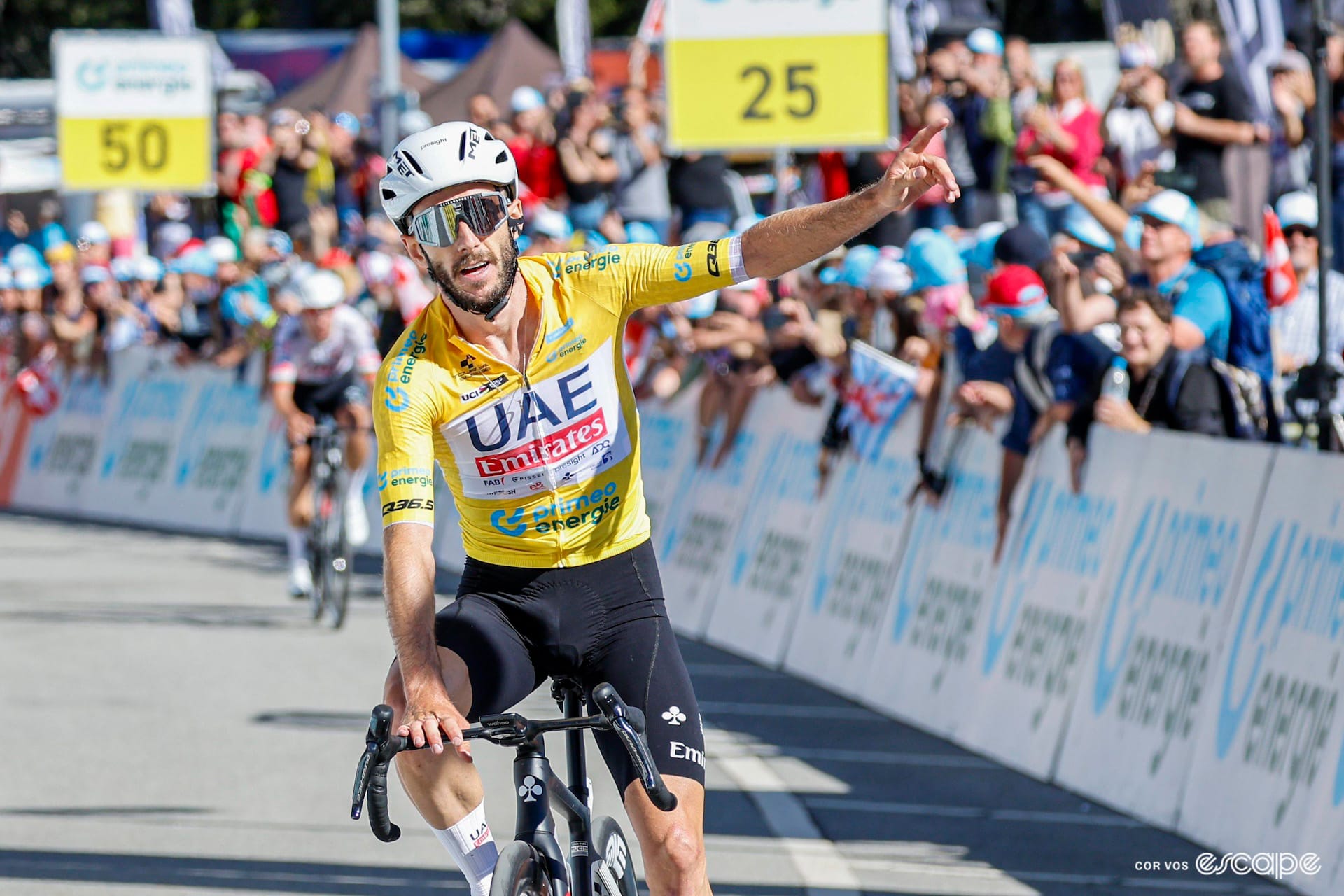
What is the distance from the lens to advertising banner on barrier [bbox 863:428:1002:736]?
1023 centimetres

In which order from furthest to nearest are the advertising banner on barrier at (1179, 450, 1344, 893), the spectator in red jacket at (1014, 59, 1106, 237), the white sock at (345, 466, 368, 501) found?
the white sock at (345, 466, 368, 501) → the spectator in red jacket at (1014, 59, 1106, 237) → the advertising banner on barrier at (1179, 450, 1344, 893)

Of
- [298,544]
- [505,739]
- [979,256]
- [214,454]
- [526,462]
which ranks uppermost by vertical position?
[979,256]

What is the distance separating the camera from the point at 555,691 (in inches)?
218

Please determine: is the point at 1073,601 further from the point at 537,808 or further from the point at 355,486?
the point at 355,486

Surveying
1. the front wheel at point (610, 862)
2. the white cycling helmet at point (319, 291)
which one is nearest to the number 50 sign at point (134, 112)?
the white cycling helmet at point (319, 291)

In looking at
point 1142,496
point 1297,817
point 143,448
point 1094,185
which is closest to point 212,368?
point 143,448

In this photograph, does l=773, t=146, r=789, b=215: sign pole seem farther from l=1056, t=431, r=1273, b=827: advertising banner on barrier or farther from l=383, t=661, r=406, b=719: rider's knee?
l=383, t=661, r=406, b=719: rider's knee

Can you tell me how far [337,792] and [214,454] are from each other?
42.2 feet

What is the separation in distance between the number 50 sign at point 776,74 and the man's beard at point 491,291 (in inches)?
367

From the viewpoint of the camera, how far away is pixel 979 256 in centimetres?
1119

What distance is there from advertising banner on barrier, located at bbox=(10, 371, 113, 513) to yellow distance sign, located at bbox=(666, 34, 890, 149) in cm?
1060

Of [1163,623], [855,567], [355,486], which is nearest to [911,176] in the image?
[1163,623]

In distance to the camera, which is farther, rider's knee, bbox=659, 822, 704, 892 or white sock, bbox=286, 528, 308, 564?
white sock, bbox=286, 528, 308, 564

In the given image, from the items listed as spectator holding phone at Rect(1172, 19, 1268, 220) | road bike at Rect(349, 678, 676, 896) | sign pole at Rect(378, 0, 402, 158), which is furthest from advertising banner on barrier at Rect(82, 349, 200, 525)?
road bike at Rect(349, 678, 676, 896)
